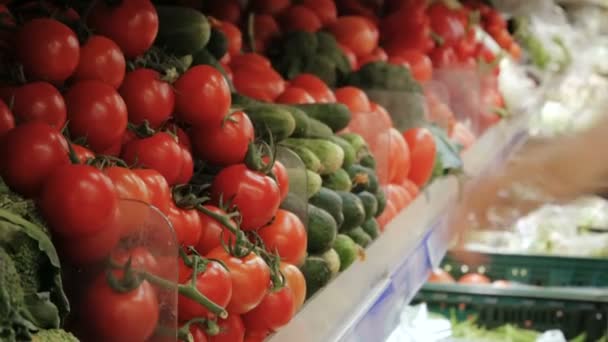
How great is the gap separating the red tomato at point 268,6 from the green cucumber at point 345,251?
4.02 feet

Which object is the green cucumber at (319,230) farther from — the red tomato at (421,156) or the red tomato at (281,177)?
the red tomato at (421,156)

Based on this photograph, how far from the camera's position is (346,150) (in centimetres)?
200

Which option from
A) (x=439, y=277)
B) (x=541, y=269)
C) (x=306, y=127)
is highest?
(x=306, y=127)

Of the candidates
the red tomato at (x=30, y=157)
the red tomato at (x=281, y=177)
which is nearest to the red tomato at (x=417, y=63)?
the red tomato at (x=281, y=177)

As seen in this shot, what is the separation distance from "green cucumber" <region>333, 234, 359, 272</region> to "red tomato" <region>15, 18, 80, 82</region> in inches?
26.2

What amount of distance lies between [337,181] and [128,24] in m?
0.60

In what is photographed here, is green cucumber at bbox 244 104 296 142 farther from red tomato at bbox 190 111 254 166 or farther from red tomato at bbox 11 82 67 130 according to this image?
red tomato at bbox 11 82 67 130

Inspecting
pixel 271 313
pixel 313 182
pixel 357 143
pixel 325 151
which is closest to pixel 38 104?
pixel 271 313

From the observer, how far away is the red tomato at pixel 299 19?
2.92 metres

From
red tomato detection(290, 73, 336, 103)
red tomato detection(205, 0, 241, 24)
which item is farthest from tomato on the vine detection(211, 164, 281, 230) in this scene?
red tomato detection(205, 0, 241, 24)

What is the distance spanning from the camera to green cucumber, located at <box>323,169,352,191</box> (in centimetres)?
193

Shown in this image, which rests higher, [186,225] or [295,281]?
[186,225]

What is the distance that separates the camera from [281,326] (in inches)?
55.6

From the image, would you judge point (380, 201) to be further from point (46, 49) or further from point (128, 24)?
point (46, 49)
